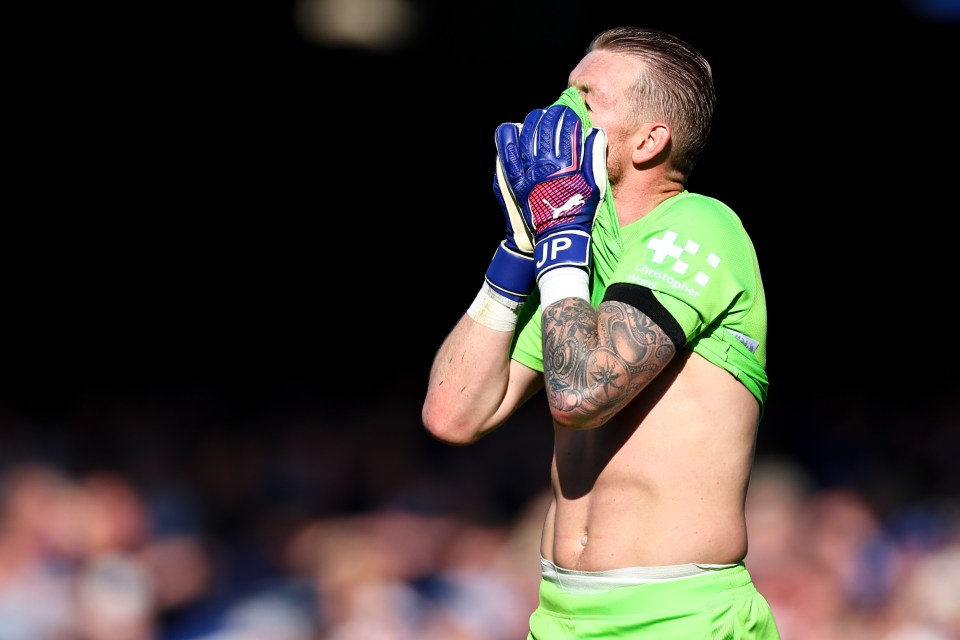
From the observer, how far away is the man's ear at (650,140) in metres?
2.60

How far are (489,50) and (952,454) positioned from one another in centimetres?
382

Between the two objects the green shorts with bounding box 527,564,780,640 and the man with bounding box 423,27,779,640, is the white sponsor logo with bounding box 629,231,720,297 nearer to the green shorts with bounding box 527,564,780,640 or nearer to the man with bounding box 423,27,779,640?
the man with bounding box 423,27,779,640

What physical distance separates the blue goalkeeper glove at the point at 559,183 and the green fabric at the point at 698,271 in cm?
8

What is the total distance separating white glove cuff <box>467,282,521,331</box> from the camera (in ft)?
8.73

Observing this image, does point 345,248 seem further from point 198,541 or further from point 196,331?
point 198,541

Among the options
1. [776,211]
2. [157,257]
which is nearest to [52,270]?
[157,257]

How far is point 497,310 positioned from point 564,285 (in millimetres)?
344

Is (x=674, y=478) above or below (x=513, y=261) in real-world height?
below

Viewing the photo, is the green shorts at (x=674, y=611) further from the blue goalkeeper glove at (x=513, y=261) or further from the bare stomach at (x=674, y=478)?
the blue goalkeeper glove at (x=513, y=261)

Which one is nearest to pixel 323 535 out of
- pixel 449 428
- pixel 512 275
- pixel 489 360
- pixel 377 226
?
pixel 377 226

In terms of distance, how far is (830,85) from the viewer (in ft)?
25.1

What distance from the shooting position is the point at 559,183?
241 cm

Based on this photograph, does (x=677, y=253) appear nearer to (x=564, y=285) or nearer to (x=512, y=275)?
(x=564, y=285)

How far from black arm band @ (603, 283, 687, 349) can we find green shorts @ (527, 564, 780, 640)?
49 centimetres
